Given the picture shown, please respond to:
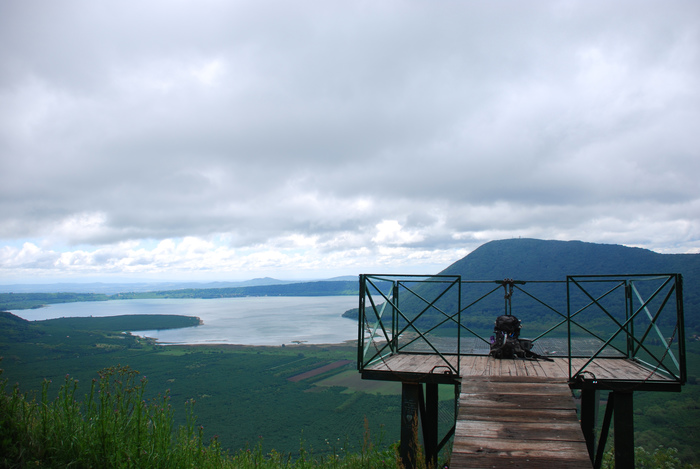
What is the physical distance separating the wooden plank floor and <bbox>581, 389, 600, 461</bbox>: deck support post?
1.58 m

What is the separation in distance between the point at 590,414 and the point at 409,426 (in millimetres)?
3376

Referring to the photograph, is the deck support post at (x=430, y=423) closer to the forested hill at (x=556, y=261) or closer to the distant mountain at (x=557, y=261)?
the distant mountain at (x=557, y=261)

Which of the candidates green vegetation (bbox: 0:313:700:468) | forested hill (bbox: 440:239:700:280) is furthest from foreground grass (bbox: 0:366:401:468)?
forested hill (bbox: 440:239:700:280)

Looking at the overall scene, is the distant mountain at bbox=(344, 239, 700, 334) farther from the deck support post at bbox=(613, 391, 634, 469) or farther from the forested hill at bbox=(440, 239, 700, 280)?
the deck support post at bbox=(613, 391, 634, 469)

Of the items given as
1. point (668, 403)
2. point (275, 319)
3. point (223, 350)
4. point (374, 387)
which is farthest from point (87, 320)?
point (668, 403)

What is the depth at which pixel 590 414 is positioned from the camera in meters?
7.52

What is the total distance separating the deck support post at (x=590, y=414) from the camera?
7344 mm

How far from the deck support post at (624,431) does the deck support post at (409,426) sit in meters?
3.01

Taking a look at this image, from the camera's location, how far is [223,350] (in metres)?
95.8

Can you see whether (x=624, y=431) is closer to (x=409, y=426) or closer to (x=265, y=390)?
(x=409, y=426)

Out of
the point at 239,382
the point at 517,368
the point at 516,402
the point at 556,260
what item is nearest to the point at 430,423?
the point at 517,368

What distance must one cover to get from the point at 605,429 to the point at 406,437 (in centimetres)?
384

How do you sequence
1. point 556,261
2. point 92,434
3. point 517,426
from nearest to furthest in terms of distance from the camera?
point 92,434 → point 517,426 → point 556,261

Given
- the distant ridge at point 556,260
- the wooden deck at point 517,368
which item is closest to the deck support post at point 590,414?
the wooden deck at point 517,368
